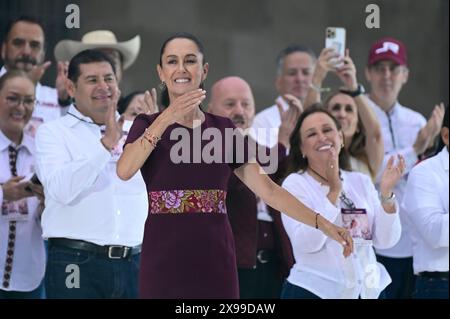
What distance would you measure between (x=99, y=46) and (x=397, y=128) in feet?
5.82

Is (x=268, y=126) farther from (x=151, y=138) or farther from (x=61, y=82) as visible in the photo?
(x=151, y=138)

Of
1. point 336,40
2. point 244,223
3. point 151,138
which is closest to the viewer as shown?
point 151,138

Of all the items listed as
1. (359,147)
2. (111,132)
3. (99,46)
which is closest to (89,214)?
(111,132)

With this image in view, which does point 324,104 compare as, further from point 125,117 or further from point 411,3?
point 411,3

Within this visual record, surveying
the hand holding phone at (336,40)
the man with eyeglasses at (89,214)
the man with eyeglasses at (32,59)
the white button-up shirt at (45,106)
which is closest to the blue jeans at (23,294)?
the man with eyeglasses at (89,214)

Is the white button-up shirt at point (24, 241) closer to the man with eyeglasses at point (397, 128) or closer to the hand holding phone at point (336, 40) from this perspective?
the hand holding phone at point (336, 40)

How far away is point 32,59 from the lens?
6.77 m

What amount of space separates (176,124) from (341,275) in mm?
1376

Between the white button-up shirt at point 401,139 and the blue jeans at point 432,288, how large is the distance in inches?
15.4

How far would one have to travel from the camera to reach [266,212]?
655 cm

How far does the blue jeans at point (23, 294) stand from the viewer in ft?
20.0

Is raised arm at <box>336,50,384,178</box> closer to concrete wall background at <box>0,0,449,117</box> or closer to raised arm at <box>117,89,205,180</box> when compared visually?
concrete wall background at <box>0,0,449,117</box>

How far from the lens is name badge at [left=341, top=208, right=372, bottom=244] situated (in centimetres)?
590

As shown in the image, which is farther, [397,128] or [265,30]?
[265,30]
